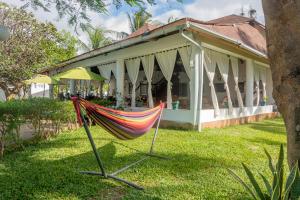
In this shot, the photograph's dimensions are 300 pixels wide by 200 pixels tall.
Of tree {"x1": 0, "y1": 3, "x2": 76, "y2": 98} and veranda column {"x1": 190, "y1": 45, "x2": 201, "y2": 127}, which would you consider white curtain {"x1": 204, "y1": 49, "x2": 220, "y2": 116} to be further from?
tree {"x1": 0, "y1": 3, "x2": 76, "y2": 98}

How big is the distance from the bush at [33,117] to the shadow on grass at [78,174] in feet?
1.76

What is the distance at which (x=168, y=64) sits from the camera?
9766mm

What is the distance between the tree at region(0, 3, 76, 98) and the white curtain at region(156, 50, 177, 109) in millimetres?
9081

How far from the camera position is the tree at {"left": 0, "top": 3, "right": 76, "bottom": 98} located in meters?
14.8

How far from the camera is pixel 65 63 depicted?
1686 centimetres

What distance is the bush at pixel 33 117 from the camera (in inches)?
224

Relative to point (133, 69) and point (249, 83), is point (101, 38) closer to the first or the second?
point (133, 69)

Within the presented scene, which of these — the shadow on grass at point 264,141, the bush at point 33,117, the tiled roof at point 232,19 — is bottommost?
the shadow on grass at point 264,141

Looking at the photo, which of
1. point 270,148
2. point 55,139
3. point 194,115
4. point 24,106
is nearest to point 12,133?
point 24,106

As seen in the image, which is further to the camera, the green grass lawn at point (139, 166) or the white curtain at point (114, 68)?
the white curtain at point (114, 68)

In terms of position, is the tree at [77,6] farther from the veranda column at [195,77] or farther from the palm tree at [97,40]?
the palm tree at [97,40]

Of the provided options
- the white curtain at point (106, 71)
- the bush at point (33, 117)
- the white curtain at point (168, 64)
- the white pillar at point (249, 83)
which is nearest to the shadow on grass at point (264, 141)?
the white curtain at point (168, 64)

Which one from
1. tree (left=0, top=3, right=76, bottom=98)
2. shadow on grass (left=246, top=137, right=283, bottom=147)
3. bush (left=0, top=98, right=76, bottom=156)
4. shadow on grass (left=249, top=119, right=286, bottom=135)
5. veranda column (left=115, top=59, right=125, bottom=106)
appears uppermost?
tree (left=0, top=3, right=76, bottom=98)

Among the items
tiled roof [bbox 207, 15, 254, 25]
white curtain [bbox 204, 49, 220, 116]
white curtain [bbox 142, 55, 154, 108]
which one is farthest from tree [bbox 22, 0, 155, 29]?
tiled roof [bbox 207, 15, 254, 25]
